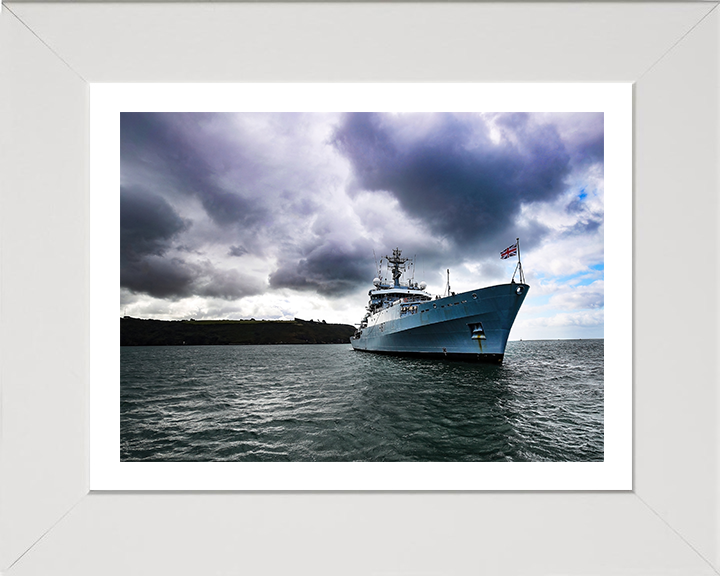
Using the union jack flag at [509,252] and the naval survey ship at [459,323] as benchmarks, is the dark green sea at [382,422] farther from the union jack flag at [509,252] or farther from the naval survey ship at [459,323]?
the union jack flag at [509,252]

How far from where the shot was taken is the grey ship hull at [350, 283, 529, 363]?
855cm

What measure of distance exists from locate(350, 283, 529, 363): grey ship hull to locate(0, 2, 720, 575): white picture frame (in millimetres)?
7554

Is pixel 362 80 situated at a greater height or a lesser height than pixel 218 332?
greater

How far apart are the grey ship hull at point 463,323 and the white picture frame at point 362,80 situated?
297 inches

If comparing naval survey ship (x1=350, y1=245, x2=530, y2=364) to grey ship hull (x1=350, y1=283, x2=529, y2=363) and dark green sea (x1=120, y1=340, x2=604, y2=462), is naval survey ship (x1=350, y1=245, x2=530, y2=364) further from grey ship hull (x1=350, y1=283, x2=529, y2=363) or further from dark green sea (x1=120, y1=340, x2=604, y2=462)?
dark green sea (x1=120, y1=340, x2=604, y2=462)

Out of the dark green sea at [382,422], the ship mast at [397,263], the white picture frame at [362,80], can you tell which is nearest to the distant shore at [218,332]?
the ship mast at [397,263]

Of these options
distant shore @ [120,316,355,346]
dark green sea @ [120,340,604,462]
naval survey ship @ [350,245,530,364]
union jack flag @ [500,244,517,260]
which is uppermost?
union jack flag @ [500,244,517,260]

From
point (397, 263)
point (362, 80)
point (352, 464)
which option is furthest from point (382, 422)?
point (397, 263)

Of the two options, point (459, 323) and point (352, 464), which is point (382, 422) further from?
point (459, 323)

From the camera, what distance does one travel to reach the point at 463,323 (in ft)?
30.4

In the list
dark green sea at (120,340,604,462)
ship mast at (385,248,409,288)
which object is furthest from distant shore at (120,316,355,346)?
dark green sea at (120,340,604,462)

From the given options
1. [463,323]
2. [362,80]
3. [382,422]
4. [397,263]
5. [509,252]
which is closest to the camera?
[362,80]

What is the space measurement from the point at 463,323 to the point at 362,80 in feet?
28.7
